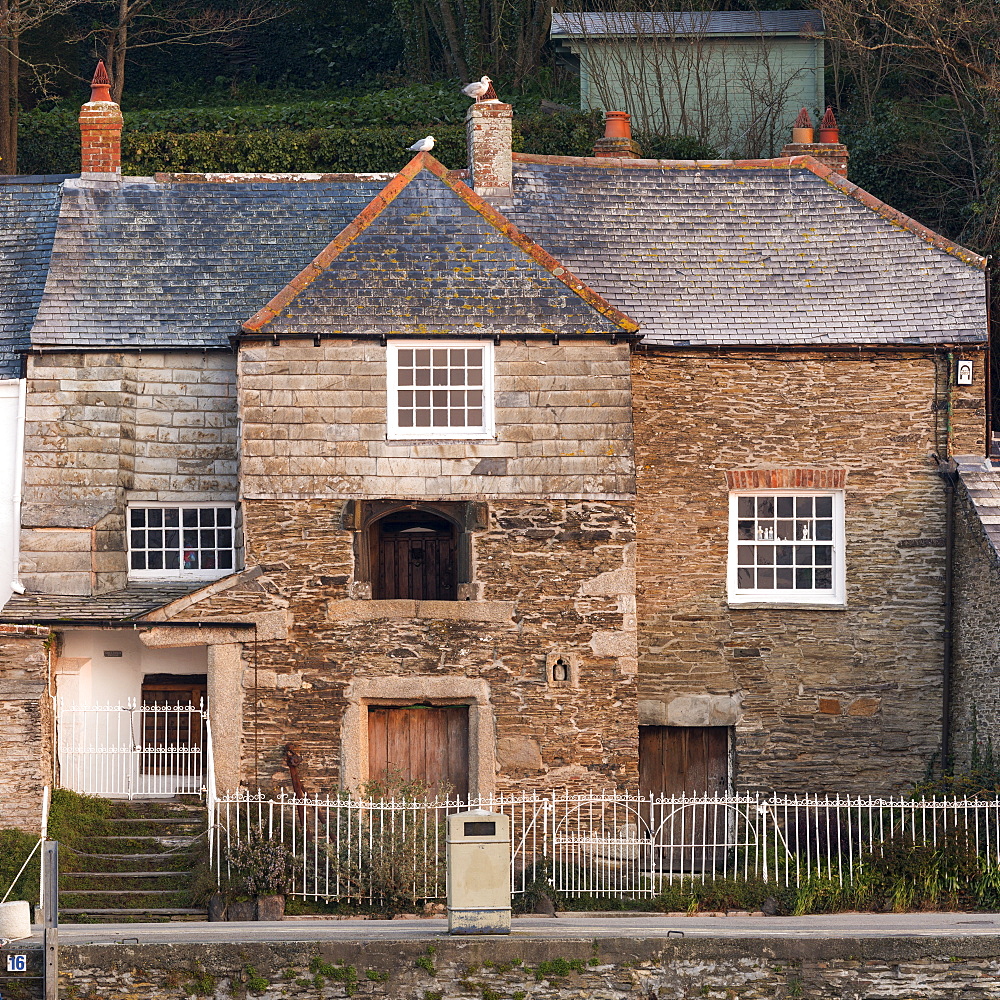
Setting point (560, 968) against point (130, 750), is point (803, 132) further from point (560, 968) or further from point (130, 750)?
point (560, 968)

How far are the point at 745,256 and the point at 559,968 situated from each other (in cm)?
1127

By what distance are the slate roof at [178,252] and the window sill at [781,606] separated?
741 cm

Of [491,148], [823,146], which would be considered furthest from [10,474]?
[823,146]

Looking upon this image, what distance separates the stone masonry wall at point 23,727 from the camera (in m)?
Answer: 18.5

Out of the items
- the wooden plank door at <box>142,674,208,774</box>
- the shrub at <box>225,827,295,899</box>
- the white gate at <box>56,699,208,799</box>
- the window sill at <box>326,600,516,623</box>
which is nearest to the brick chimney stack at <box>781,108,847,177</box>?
the window sill at <box>326,600,516,623</box>

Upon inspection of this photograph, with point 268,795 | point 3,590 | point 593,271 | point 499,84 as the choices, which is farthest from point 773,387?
point 499,84

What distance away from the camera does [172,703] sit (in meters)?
21.0

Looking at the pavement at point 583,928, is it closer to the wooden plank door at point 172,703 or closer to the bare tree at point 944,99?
the wooden plank door at point 172,703

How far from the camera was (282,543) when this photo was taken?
1959 centimetres

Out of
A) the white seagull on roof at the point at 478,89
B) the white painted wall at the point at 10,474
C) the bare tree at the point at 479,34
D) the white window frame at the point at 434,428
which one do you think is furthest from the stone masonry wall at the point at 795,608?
the bare tree at the point at 479,34

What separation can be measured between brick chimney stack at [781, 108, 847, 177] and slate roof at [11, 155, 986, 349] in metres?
0.86

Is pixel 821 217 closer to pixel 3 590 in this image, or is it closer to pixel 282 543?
pixel 282 543

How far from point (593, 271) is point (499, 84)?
587 inches

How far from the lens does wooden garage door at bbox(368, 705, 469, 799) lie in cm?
1989
